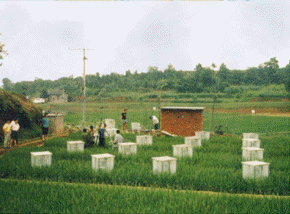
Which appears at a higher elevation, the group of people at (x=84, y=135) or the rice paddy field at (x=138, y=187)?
the group of people at (x=84, y=135)

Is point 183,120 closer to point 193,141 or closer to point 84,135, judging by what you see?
point 193,141

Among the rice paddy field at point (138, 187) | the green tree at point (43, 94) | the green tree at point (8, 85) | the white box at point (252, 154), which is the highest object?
the green tree at point (8, 85)

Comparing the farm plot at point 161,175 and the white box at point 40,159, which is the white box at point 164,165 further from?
the white box at point 40,159

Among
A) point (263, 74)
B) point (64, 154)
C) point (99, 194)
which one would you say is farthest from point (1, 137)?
point (263, 74)

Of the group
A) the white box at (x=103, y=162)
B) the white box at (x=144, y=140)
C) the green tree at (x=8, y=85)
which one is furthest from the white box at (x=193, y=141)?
the green tree at (x=8, y=85)

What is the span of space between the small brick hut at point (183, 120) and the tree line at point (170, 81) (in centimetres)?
2415

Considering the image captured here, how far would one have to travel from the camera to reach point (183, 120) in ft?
68.8

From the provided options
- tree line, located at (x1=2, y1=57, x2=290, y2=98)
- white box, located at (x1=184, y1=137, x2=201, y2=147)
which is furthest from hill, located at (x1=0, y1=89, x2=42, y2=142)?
tree line, located at (x1=2, y1=57, x2=290, y2=98)

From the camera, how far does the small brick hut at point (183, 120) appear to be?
20.7 metres

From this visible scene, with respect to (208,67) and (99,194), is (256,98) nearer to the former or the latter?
(208,67)

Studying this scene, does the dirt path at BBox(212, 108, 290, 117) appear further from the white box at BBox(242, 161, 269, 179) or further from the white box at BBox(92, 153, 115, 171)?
the white box at BBox(92, 153, 115, 171)

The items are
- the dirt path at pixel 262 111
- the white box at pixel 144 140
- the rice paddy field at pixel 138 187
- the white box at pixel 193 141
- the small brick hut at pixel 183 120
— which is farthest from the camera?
the dirt path at pixel 262 111

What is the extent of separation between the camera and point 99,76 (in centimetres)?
5819

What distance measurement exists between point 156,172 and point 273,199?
351cm
